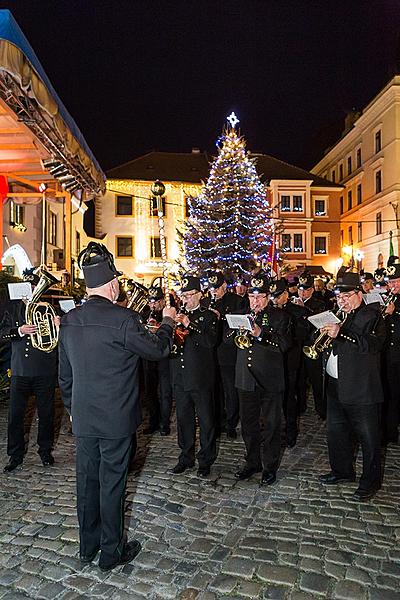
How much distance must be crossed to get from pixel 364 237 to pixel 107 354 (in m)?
45.0

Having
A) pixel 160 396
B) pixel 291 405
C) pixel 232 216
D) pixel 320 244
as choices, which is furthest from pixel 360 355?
pixel 320 244

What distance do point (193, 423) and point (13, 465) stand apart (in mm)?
2229

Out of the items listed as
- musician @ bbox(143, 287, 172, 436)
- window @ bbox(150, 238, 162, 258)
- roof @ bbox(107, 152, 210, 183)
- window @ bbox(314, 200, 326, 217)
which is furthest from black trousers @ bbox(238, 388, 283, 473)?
window @ bbox(314, 200, 326, 217)

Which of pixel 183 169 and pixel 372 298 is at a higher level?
pixel 183 169

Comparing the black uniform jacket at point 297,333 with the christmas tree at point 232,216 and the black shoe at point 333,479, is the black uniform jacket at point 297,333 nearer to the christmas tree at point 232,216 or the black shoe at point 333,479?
the black shoe at point 333,479

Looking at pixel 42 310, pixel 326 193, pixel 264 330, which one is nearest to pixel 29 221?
pixel 42 310

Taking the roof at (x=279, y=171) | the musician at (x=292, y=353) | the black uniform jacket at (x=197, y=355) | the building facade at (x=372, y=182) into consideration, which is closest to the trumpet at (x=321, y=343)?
the black uniform jacket at (x=197, y=355)

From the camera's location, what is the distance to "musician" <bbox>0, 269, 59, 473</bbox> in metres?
6.41

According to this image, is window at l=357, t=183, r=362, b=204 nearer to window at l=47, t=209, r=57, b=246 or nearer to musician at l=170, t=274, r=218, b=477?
window at l=47, t=209, r=57, b=246

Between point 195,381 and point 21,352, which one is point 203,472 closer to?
point 195,381

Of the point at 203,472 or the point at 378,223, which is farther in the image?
the point at 378,223

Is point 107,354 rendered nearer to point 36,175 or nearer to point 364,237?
point 36,175

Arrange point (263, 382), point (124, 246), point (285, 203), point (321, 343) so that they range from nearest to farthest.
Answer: point (321, 343), point (263, 382), point (124, 246), point (285, 203)

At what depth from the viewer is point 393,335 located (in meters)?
7.45
